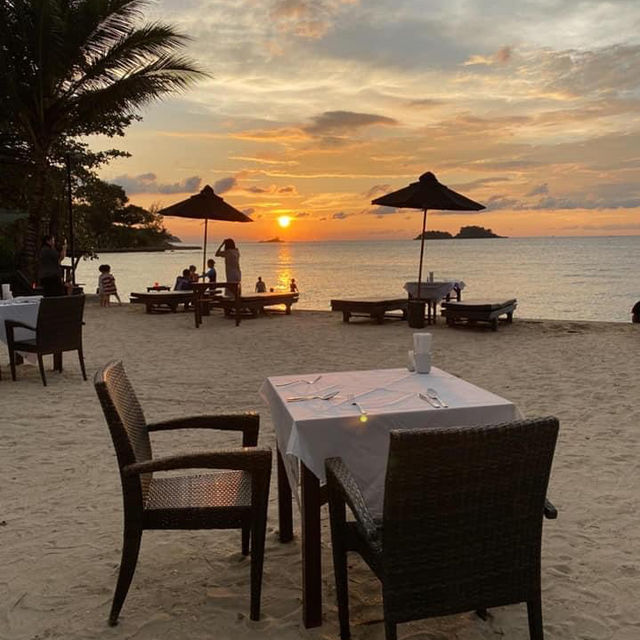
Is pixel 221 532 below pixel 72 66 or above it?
below

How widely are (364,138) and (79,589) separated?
66.1 ft

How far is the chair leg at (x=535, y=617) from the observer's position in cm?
207

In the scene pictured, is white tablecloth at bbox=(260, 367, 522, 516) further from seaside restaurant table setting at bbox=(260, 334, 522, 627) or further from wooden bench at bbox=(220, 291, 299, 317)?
wooden bench at bbox=(220, 291, 299, 317)

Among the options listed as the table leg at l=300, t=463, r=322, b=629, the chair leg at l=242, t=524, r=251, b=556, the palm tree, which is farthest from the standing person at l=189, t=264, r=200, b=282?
the table leg at l=300, t=463, r=322, b=629

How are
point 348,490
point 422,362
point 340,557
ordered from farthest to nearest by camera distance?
point 422,362 < point 340,557 < point 348,490

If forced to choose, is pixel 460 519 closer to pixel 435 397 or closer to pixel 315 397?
pixel 435 397

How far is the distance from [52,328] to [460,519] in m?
5.63

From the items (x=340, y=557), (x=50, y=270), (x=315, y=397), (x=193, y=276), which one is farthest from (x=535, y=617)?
(x=193, y=276)

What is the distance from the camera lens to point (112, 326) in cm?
1202

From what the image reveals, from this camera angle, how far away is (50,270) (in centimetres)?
1034

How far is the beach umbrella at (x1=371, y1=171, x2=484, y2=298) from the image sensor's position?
35.6ft

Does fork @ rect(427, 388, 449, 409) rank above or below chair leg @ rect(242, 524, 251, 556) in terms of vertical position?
above

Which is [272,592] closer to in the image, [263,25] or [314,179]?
[263,25]

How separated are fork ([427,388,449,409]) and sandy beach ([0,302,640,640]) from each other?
2.72ft
